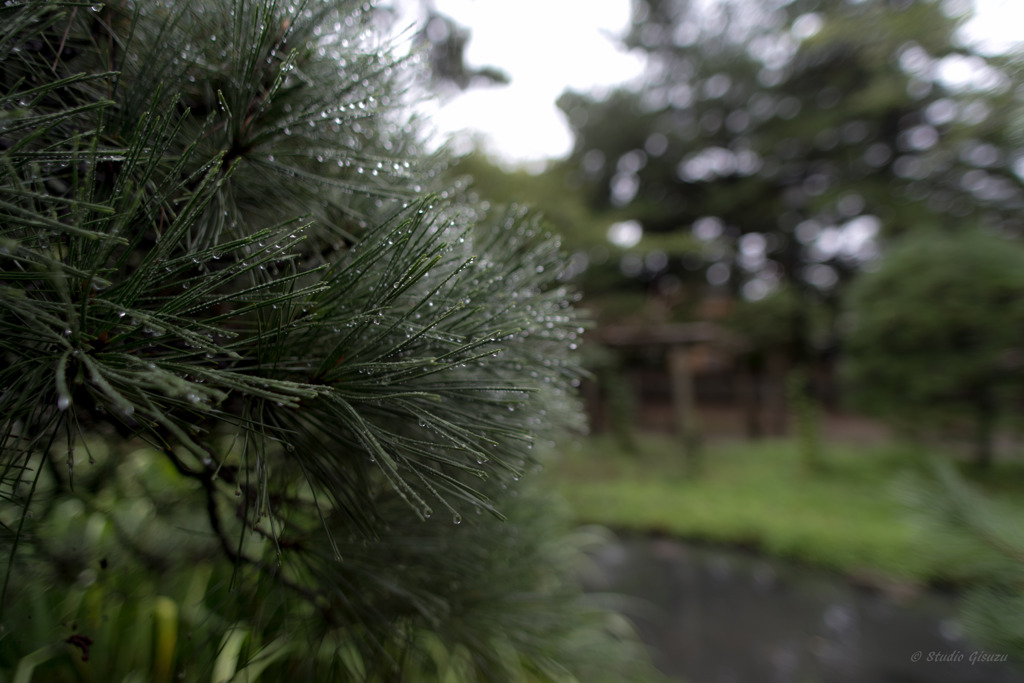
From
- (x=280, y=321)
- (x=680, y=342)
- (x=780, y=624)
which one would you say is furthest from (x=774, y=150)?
(x=280, y=321)

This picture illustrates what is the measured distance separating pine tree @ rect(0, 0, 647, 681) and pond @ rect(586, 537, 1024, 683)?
7.65ft

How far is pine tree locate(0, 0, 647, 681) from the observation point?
1.50 ft

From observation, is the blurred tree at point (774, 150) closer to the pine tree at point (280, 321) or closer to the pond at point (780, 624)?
the pond at point (780, 624)

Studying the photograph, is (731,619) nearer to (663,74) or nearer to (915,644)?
(915,644)

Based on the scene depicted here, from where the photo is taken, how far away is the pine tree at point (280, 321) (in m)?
0.46

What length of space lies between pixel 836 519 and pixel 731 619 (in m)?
1.91

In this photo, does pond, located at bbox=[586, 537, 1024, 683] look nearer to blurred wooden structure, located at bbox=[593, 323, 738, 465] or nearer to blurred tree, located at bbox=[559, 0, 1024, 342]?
blurred wooden structure, located at bbox=[593, 323, 738, 465]

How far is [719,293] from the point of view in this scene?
11.0 metres

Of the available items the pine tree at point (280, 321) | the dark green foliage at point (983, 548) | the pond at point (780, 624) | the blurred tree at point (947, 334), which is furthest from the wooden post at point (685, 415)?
the pine tree at point (280, 321)

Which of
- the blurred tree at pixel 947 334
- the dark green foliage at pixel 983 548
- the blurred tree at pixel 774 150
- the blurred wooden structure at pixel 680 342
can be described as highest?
the blurred tree at pixel 774 150

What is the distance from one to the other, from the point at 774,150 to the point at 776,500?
22.3 ft

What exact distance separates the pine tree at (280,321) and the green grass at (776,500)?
8.65 ft

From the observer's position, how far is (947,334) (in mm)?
4801

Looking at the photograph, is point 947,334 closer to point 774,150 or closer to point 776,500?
point 776,500
